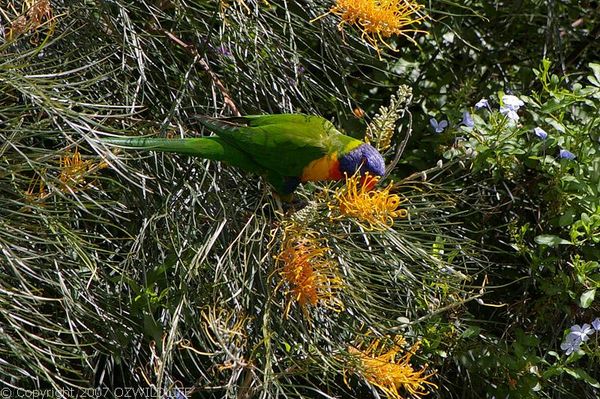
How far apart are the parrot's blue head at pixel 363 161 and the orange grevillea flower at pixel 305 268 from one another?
0.65 ft

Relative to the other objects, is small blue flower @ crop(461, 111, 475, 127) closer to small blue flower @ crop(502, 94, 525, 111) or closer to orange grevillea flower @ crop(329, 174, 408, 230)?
small blue flower @ crop(502, 94, 525, 111)

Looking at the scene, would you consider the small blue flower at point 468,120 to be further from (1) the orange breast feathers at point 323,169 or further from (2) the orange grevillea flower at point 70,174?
(2) the orange grevillea flower at point 70,174

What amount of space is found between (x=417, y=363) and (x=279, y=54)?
28.4 inches

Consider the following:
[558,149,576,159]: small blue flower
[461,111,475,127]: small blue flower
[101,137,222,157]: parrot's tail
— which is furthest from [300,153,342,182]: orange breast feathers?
[558,149,576,159]: small blue flower

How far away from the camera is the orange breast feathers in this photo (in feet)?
6.19

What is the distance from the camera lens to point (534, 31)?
274 cm

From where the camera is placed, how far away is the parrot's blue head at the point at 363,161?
1794 mm

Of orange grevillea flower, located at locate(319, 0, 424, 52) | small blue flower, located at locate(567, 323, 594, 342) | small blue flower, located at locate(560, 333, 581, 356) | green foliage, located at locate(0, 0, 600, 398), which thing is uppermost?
orange grevillea flower, located at locate(319, 0, 424, 52)

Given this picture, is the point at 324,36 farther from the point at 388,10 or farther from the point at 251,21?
the point at 388,10

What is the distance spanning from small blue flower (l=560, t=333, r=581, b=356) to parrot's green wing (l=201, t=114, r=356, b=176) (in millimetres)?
601

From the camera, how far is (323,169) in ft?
6.26

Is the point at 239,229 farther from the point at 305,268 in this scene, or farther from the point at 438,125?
the point at 438,125

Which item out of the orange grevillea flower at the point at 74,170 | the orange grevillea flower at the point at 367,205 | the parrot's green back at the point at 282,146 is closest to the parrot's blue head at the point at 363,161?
the parrot's green back at the point at 282,146

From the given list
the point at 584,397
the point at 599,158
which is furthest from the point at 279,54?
the point at 584,397
